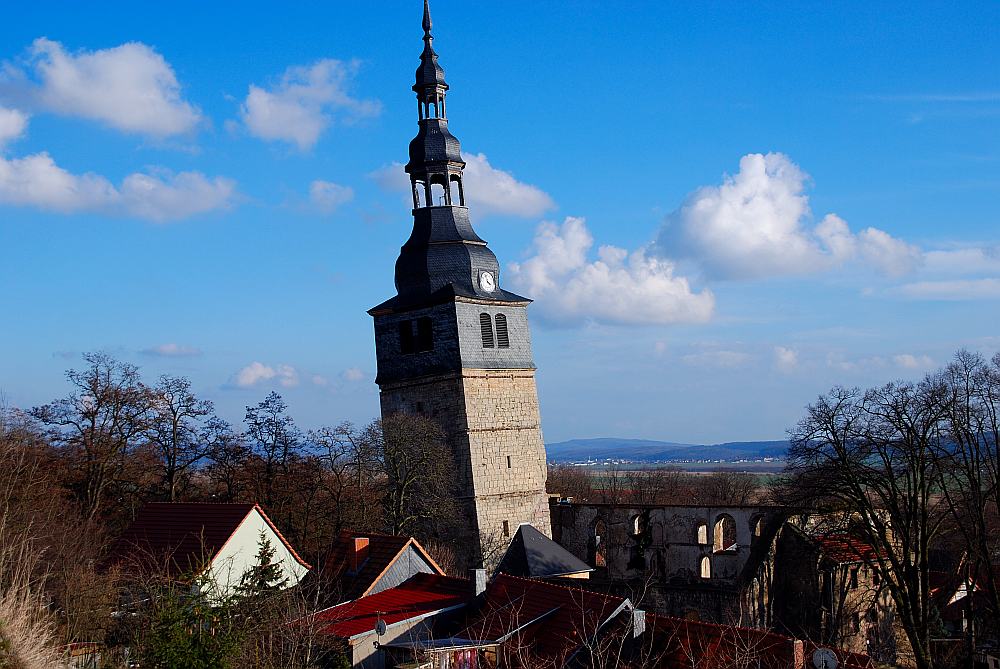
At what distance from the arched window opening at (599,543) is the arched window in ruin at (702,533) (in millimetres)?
3642

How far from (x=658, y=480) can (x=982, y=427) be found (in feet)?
255

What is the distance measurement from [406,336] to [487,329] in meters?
3.08

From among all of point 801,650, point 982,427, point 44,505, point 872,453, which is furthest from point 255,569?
point 982,427

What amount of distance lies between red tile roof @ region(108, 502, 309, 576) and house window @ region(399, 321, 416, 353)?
1227 centimetres

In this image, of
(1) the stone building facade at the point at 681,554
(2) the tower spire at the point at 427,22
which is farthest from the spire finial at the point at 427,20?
(1) the stone building facade at the point at 681,554

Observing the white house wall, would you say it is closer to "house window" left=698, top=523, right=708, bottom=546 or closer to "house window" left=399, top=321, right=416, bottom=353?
"house window" left=399, top=321, right=416, bottom=353

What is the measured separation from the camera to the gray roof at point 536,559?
35.7 metres

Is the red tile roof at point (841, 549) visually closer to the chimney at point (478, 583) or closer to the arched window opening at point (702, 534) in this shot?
the arched window opening at point (702, 534)

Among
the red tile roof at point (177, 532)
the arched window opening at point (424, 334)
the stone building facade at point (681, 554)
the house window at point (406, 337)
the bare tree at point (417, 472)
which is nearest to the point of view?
the red tile roof at point (177, 532)

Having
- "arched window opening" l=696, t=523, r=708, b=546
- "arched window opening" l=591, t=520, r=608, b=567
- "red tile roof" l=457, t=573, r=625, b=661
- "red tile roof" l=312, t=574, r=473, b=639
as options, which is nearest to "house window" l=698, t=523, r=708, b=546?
"arched window opening" l=696, t=523, r=708, b=546

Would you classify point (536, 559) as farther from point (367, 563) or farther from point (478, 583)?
point (478, 583)

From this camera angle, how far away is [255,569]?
71.6ft

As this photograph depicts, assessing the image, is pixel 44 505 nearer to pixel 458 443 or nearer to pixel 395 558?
pixel 395 558

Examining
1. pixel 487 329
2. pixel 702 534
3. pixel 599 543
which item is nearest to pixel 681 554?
pixel 702 534
